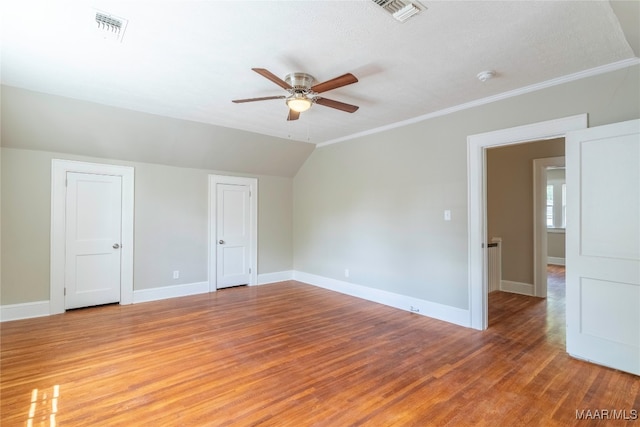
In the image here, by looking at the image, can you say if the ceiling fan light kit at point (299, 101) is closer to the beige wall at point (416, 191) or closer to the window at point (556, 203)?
the beige wall at point (416, 191)

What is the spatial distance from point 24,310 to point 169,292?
1.78 meters

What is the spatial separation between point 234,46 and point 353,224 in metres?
3.50

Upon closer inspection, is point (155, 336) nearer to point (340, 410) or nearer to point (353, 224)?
point (340, 410)

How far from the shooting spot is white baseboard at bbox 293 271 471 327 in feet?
12.6

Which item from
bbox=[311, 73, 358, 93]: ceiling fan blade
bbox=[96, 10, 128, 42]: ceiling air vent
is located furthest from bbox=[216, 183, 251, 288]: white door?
bbox=[311, 73, 358, 93]: ceiling fan blade

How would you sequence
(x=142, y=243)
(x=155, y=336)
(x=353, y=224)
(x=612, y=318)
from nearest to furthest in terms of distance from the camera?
(x=612, y=318)
(x=155, y=336)
(x=142, y=243)
(x=353, y=224)

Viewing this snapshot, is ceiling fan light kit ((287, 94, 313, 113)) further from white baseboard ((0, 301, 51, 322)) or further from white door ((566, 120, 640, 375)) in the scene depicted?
white baseboard ((0, 301, 51, 322))

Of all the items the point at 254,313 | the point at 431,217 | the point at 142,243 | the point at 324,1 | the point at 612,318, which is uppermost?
the point at 324,1

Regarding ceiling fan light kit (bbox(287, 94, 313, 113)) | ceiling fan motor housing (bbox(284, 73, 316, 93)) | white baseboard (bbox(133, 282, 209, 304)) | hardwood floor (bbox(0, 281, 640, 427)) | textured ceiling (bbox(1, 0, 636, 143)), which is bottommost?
hardwood floor (bbox(0, 281, 640, 427))

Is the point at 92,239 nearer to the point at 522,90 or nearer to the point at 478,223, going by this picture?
the point at 478,223

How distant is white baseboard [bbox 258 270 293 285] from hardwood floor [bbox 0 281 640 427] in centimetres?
198

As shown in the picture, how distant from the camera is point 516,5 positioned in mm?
1951

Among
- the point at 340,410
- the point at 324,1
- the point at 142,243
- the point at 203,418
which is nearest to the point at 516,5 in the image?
the point at 324,1

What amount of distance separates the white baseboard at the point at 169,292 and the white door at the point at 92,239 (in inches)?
11.7
